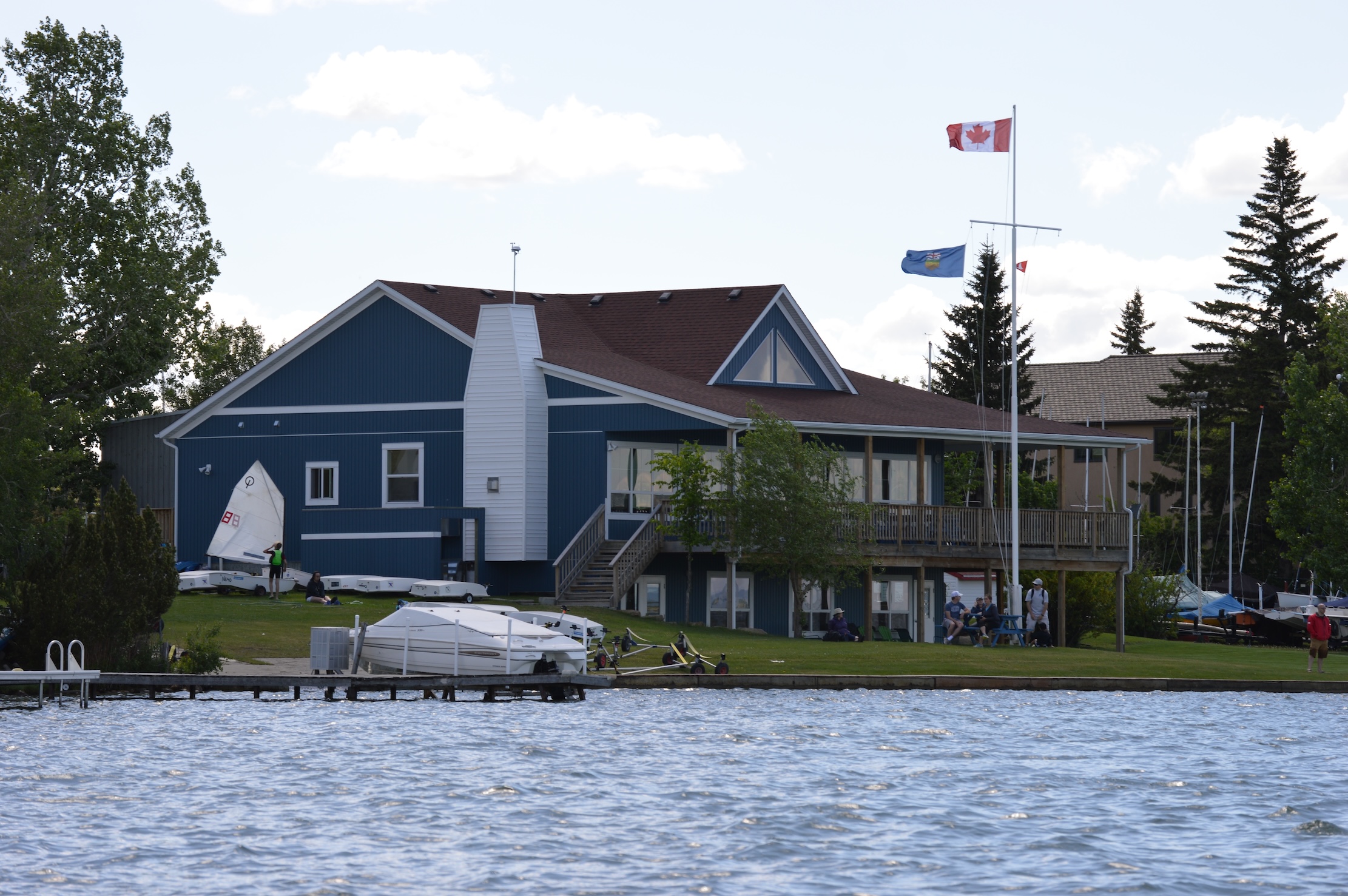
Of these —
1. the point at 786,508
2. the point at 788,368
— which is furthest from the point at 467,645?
the point at 788,368

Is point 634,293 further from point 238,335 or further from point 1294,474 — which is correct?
point 238,335

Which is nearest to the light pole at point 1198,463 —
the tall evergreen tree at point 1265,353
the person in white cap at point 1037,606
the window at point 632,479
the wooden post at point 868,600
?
the tall evergreen tree at point 1265,353

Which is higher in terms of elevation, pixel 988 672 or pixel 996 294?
pixel 996 294

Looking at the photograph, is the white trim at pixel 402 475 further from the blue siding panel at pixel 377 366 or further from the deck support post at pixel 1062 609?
the deck support post at pixel 1062 609

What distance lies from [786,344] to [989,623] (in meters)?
11.1

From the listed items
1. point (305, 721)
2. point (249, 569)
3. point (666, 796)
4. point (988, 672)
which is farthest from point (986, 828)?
point (249, 569)

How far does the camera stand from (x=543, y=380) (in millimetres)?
49250

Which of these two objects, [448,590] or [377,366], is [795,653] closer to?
[448,590]

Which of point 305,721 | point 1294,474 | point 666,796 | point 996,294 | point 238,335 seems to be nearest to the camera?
point 666,796

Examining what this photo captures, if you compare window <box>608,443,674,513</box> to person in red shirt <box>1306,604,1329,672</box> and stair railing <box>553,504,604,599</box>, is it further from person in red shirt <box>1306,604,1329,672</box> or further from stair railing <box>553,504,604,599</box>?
person in red shirt <box>1306,604,1329,672</box>

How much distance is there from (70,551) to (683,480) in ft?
52.3

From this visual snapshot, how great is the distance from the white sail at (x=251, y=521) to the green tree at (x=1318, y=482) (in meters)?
31.7

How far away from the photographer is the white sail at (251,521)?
165 ft

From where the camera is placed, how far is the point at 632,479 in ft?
159
